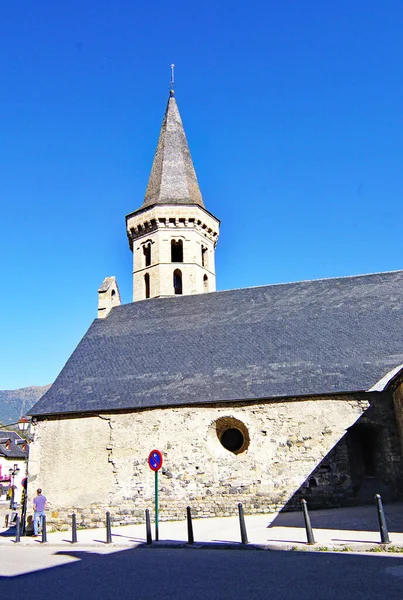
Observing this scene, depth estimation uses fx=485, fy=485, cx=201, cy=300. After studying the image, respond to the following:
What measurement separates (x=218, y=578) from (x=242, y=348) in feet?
36.2

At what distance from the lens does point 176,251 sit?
87.2 ft

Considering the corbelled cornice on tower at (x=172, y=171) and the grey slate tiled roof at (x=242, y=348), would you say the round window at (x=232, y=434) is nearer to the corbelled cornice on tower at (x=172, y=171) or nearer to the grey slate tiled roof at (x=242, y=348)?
the grey slate tiled roof at (x=242, y=348)

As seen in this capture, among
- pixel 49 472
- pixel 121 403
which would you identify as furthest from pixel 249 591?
pixel 49 472

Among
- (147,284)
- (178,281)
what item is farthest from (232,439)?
(147,284)

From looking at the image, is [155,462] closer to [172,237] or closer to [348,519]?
[348,519]

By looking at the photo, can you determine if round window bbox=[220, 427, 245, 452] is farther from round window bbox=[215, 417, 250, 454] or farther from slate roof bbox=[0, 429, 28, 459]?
slate roof bbox=[0, 429, 28, 459]

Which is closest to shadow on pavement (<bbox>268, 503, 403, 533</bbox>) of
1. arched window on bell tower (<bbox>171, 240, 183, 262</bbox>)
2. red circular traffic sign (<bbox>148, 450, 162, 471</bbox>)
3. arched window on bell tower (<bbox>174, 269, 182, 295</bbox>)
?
red circular traffic sign (<bbox>148, 450, 162, 471</bbox>)

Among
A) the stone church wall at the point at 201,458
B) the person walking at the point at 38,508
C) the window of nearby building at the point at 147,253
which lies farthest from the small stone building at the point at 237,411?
the window of nearby building at the point at 147,253

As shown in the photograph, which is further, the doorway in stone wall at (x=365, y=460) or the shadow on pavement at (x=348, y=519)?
the doorway in stone wall at (x=365, y=460)

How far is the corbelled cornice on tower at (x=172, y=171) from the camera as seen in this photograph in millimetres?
27016

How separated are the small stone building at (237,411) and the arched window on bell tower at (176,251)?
689cm

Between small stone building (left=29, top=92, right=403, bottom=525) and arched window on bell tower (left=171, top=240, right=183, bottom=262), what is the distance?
689 centimetres

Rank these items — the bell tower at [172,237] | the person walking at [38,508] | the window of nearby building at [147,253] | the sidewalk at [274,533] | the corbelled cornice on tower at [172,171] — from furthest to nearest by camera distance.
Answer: the corbelled cornice on tower at [172,171], the window of nearby building at [147,253], the bell tower at [172,237], the person walking at [38,508], the sidewalk at [274,533]

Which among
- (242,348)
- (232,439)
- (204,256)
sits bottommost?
(232,439)
